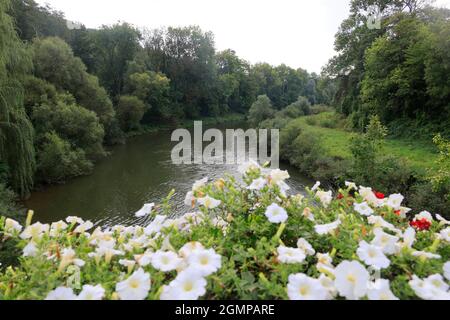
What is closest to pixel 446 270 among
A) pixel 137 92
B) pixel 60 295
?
pixel 60 295

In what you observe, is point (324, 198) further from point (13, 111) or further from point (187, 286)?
point (13, 111)

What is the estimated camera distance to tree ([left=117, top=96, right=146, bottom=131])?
35.4 metres

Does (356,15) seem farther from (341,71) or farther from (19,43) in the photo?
(19,43)

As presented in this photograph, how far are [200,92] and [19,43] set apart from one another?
4250cm

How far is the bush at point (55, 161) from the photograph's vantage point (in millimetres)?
17672

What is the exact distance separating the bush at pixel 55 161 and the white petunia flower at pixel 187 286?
1892 cm

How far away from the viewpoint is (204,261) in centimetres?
154

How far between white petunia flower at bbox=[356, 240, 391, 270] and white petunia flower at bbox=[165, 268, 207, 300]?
0.78m

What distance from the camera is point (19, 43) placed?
11.8 metres

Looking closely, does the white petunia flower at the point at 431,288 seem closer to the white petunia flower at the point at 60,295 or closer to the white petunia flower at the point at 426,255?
the white petunia flower at the point at 426,255

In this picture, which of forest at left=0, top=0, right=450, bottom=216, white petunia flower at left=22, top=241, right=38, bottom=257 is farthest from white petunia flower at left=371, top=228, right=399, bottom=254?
forest at left=0, top=0, right=450, bottom=216

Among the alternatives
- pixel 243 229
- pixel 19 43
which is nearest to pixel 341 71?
pixel 19 43

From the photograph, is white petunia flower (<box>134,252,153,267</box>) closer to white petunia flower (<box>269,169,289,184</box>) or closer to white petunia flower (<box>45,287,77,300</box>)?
white petunia flower (<box>45,287,77,300</box>)

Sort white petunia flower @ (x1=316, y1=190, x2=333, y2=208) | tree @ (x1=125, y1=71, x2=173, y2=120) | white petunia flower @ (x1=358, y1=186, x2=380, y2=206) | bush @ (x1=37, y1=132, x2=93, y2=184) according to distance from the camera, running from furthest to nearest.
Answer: tree @ (x1=125, y1=71, x2=173, y2=120) → bush @ (x1=37, y1=132, x2=93, y2=184) → white petunia flower @ (x1=316, y1=190, x2=333, y2=208) → white petunia flower @ (x1=358, y1=186, x2=380, y2=206)
